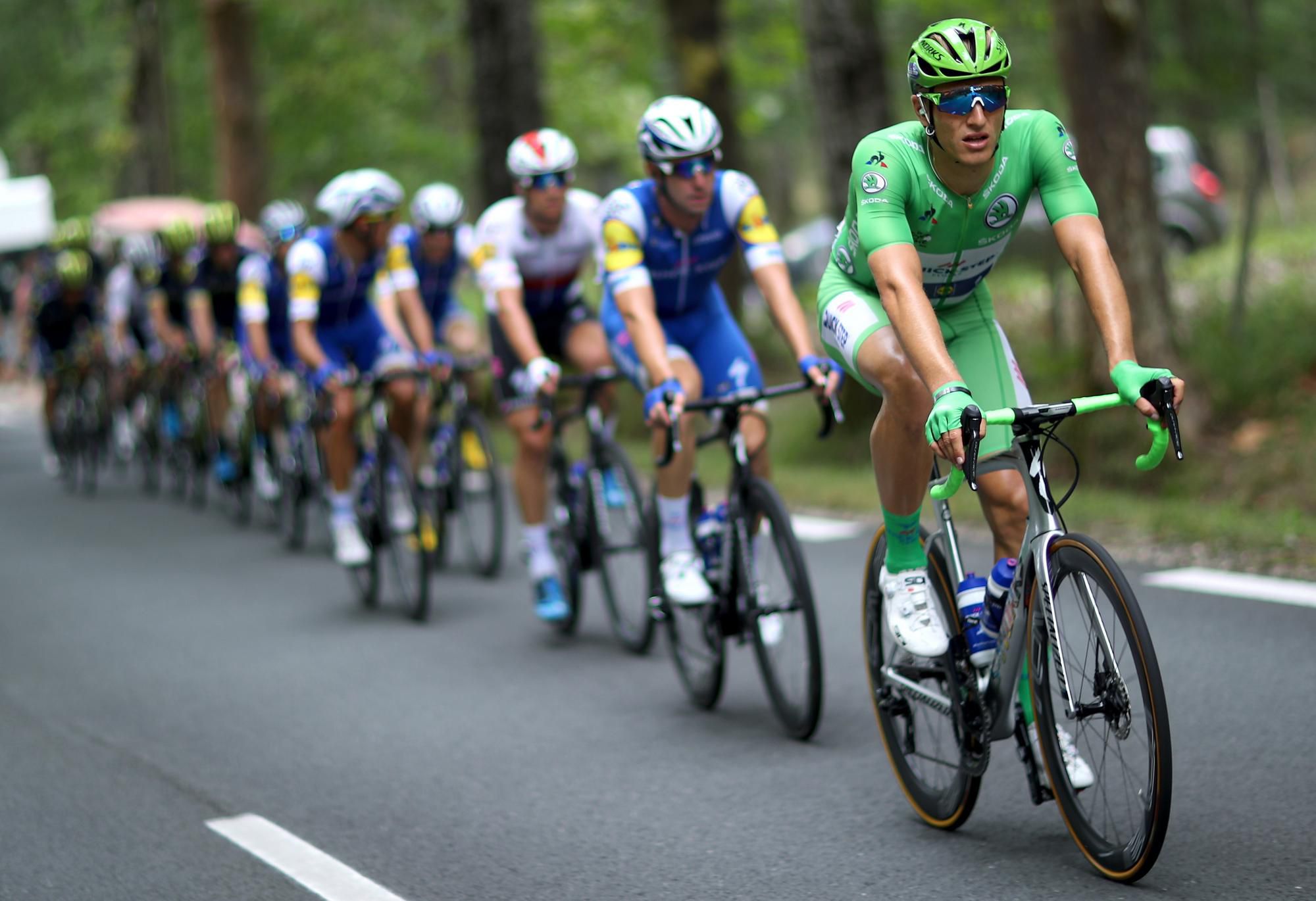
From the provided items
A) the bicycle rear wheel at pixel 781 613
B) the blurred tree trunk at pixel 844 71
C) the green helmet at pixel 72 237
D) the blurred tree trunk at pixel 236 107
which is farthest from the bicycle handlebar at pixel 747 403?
the blurred tree trunk at pixel 236 107

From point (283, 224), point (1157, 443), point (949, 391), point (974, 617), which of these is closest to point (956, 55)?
point (949, 391)

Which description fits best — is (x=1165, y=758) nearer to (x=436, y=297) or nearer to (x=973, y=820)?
(x=973, y=820)

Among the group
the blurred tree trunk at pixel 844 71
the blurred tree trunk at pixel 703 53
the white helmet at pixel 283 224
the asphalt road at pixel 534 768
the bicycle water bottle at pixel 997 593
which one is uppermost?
the blurred tree trunk at pixel 703 53

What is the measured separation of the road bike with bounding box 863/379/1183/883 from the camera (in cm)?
375

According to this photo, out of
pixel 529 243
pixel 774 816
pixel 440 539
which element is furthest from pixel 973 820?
pixel 440 539

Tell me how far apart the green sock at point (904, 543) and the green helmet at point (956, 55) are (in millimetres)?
1206

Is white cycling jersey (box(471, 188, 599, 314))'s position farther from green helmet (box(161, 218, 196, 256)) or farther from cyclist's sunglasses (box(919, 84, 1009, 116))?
green helmet (box(161, 218, 196, 256))

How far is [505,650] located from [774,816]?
3.05 metres

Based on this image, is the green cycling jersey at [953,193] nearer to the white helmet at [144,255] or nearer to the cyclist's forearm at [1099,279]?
the cyclist's forearm at [1099,279]

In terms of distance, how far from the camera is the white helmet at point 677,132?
5984 millimetres

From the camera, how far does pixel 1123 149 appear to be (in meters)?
10.7

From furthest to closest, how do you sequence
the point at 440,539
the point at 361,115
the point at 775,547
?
the point at 361,115, the point at 440,539, the point at 775,547

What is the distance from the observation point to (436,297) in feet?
33.7

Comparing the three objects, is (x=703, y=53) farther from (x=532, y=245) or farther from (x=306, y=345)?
(x=532, y=245)
